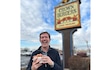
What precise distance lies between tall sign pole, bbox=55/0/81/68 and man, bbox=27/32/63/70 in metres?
0.10

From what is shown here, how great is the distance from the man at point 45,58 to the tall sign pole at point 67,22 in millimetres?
96

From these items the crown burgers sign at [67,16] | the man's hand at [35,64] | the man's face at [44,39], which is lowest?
the man's hand at [35,64]

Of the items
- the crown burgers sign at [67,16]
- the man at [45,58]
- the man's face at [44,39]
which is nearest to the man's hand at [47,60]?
the man at [45,58]

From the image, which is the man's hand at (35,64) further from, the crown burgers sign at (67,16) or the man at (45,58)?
the crown burgers sign at (67,16)

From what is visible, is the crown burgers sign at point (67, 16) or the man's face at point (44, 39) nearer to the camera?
the crown burgers sign at point (67, 16)

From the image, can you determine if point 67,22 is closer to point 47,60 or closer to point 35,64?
point 47,60

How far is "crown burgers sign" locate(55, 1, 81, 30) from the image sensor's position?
2445 mm

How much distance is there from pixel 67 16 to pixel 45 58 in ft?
1.65

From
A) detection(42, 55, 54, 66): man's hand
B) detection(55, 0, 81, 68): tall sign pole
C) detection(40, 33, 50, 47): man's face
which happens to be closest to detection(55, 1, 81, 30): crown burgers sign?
detection(55, 0, 81, 68): tall sign pole

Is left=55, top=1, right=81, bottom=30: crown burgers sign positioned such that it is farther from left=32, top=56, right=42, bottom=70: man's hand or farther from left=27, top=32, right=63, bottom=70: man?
left=32, top=56, right=42, bottom=70: man's hand

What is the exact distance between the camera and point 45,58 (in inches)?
99.4

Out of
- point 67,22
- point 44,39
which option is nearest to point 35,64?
point 44,39

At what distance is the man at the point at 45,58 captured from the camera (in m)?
2.50

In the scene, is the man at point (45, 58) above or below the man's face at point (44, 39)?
below
